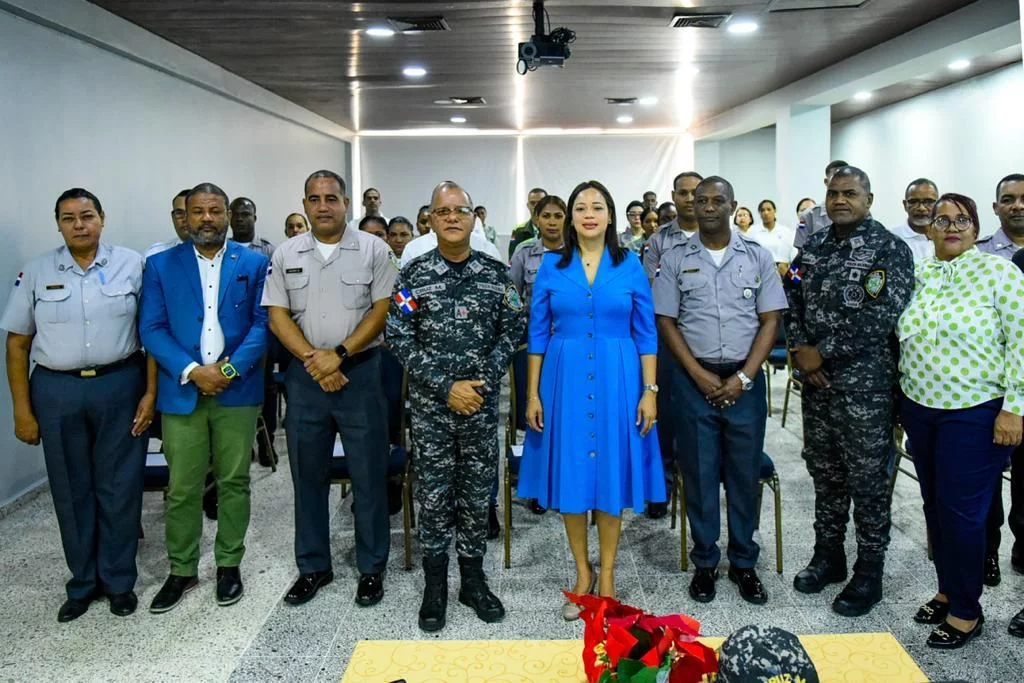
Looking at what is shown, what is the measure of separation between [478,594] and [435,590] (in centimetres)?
18

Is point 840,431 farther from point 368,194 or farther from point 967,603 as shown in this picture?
point 368,194

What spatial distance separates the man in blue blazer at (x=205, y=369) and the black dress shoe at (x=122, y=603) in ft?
0.29

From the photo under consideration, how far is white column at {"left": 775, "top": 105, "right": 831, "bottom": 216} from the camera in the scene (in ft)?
29.8

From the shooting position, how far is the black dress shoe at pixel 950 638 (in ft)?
8.59

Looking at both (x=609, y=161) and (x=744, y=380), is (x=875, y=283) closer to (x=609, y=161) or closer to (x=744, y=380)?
(x=744, y=380)

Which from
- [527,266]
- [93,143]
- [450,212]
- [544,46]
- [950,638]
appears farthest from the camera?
[544,46]

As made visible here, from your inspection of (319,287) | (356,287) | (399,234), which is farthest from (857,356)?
(399,234)

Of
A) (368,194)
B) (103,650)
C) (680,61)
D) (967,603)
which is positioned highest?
(680,61)

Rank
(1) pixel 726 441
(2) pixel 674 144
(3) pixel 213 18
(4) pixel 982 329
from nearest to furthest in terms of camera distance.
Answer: (4) pixel 982 329, (1) pixel 726 441, (3) pixel 213 18, (2) pixel 674 144

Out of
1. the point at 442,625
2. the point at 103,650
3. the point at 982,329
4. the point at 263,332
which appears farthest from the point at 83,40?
the point at 982,329

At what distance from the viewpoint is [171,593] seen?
306cm

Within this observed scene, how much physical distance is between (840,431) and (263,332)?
2.37 metres

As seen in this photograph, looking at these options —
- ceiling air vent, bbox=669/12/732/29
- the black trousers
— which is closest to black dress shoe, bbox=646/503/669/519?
the black trousers

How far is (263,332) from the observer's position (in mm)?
3074
